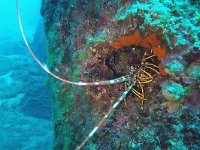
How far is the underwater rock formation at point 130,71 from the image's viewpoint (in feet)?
9.04

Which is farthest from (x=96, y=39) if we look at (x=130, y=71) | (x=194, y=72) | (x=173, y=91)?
(x=194, y=72)

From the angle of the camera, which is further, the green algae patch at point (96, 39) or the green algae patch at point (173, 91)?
the green algae patch at point (96, 39)

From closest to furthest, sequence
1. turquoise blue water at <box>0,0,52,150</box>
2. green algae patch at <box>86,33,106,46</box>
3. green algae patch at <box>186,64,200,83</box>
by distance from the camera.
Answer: green algae patch at <box>186,64,200,83</box> → green algae patch at <box>86,33,106,46</box> → turquoise blue water at <box>0,0,52,150</box>

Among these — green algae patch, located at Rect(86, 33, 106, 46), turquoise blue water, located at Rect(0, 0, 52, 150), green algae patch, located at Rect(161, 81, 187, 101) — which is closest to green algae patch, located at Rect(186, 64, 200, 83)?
green algae patch, located at Rect(161, 81, 187, 101)

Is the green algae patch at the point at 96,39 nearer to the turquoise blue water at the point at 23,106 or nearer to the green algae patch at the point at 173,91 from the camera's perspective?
the green algae patch at the point at 173,91

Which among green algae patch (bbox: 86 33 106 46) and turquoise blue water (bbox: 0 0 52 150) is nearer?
green algae patch (bbox: 86 33 106 46)

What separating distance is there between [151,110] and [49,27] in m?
3.43

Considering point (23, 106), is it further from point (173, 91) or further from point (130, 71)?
point (173, 91)

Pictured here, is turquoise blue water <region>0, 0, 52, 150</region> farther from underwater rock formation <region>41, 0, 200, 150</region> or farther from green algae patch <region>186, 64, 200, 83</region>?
green algae patch <region>186, 64, 200, 83</region>

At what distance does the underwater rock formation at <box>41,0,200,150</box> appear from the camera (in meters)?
2.75

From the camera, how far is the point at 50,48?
480 cm

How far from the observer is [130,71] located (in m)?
3.05

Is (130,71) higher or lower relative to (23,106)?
higher

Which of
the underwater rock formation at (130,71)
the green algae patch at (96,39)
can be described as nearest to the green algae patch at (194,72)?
the underwater rock formation at (130,71)
